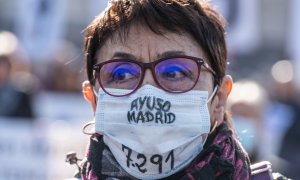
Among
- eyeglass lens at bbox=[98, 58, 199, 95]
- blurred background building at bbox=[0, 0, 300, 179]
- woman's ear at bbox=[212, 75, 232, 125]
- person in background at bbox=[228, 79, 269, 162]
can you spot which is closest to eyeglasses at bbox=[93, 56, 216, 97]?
eyeglass lens at bbox=[98, 58, 199, 95]

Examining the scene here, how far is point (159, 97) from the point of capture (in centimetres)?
296

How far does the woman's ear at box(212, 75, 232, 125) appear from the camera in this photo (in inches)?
122

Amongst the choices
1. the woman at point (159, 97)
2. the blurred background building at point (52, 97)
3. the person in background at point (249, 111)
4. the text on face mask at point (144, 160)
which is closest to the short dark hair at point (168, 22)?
the woman at point (159, 97)

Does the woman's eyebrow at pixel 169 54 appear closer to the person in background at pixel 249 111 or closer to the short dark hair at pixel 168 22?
the short dark hair at pixel 168 22

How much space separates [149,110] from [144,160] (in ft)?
0.49

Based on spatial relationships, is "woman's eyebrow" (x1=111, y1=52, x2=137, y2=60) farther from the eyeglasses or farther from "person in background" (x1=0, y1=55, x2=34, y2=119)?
"person in background" (x1=0, y1=55, x2=34, y2=119)

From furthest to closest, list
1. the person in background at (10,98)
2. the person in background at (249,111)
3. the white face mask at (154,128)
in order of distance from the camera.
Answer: the person in background at (10,98) < the person in background at (249,111) < the white face mask at (154,128)

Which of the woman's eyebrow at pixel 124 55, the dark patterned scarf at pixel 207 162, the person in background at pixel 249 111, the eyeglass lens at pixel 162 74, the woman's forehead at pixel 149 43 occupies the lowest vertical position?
the dark patterned scarf at pixel 207 162

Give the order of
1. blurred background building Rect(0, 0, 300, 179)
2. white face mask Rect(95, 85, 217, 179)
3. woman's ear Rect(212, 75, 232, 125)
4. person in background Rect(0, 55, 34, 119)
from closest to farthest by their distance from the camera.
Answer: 1. white face mask Rect(95, 85, 217, 179)
2. woman's ear Rect(212, 75, 232, 125)
3. person in background Rect(0, 55, 34, 119)
4. blurred background building Rect(0, 0, 300, 179)

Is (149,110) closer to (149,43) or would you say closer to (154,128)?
(154,128)

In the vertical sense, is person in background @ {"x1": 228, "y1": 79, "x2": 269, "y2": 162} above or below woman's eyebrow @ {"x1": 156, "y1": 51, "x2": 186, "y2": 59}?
below

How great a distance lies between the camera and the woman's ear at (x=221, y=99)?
122 inches

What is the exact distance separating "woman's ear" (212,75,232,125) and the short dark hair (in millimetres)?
28

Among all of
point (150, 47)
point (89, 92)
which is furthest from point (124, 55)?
point (89, 92)
